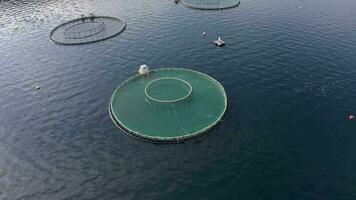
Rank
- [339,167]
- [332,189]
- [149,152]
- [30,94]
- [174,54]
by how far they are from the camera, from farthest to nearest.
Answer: [174,54] < [30,94] < [149,152] < [339,167] < [332,189]

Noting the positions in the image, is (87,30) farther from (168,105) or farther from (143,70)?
(168,105)

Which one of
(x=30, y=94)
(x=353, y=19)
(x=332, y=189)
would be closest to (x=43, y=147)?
(x=30, y=94)

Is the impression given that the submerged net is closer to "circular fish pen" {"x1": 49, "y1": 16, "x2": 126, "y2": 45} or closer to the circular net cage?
"circular fish pen" {"x1": 49, "y1": 16, "x2": 126, "y2": 45}

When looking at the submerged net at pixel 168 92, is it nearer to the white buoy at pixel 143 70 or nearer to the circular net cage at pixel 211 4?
the white buoy at pixel 143 70

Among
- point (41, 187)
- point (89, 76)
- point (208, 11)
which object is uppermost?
point (208, 11)

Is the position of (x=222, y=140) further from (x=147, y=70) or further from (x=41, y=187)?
(x=41, y=187)

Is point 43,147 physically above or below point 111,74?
below

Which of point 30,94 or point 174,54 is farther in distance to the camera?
point 174,54

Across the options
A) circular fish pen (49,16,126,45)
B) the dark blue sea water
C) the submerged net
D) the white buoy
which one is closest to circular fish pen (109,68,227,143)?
the submerged net
